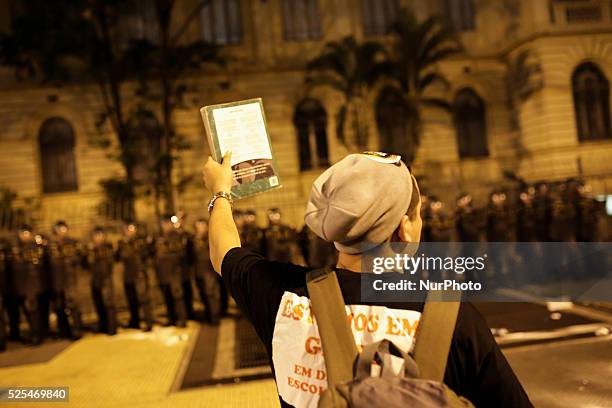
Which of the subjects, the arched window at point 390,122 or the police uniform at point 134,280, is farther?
the arched window at point 390,122

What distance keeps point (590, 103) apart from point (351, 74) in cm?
771


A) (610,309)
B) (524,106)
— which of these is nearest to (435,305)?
(610,309)

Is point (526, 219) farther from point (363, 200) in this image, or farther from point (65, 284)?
point (363, 200)

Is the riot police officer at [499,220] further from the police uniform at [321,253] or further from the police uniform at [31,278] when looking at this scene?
the police uniform at [31,278]

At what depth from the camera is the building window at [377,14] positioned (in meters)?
19.7

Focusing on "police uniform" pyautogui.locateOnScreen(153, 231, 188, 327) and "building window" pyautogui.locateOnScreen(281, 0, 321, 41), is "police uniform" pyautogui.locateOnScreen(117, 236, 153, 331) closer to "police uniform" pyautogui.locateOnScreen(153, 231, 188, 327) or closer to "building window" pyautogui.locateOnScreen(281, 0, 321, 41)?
"police uniform" pyautogui.locateOnScreen(153, 231, 188, 327)

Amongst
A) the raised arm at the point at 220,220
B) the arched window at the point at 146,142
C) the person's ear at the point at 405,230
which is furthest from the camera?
the arched window at the point at 146,142

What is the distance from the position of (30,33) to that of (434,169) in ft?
44.9

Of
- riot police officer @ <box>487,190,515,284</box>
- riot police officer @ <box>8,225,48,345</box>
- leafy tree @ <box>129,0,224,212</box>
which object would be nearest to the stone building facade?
leafy tree @ <box>129,0,224,212</box>

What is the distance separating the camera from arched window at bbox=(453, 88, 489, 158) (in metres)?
19.8

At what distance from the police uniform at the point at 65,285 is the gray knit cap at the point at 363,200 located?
794 centimetres

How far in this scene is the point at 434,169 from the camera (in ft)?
62.5

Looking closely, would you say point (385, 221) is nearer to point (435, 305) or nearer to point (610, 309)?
point (435, 305)

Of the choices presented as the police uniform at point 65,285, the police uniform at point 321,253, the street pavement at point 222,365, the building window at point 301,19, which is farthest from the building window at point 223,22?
the street pavement at point 222,365
